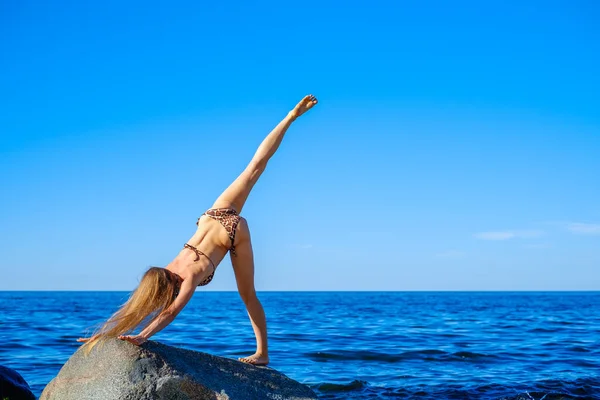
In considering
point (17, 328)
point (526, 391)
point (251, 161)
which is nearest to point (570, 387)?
point (526, 391)

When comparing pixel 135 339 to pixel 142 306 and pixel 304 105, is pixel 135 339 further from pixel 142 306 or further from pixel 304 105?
pixel 304 105

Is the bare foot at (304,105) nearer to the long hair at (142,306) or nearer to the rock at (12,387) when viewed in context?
the long hair at (142,306)

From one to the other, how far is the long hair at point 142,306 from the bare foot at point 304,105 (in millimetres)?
2365

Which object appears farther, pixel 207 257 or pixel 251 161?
pixel 251 161

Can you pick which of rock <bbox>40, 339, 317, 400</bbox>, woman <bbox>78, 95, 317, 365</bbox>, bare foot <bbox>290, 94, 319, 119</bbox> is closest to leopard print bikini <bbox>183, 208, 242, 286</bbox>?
woman <bbox>78, 95, 317, 365</bbox>

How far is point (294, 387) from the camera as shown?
6496 millimetres

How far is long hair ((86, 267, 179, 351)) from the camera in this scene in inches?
226

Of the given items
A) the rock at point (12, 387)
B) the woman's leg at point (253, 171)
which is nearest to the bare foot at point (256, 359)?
the woman's leg at point (253, 171)

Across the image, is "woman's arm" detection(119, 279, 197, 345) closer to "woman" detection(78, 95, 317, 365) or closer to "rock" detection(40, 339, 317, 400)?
"woman" detection(78, 95, 317, 365)

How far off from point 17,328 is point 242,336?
7.88 m

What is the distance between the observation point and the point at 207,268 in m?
6.18

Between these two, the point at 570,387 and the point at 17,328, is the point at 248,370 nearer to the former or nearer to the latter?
the point at 570,387

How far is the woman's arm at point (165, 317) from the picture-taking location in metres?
5.61

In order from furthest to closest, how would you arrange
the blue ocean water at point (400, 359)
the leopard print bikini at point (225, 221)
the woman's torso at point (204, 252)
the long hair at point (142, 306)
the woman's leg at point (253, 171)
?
the blue ocean water at point (400, 359) → the woman's leg at point (253, 171) → the leopard print bikini at point (225, 221) → the woman's torso at point (204, 252) → the long hair at point (142, 306)
